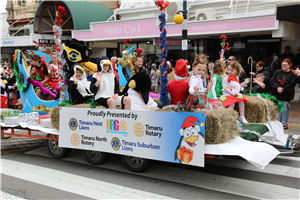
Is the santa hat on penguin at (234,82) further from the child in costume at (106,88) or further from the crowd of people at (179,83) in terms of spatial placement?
the child in costume at (106,88)

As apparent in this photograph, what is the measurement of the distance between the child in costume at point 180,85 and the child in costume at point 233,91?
3.59 feet

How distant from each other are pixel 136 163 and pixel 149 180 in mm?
424

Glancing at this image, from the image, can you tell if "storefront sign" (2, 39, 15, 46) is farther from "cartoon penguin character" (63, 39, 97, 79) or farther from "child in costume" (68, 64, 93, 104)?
"child in costume" (68, 64, 93, 104)

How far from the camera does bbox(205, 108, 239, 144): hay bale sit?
4.10 metres

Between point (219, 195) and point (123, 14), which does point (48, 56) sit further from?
point (123, 14)

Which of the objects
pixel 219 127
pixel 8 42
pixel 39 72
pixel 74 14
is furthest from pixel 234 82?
pixel 8 42

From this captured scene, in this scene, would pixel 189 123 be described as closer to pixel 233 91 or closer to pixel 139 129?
pixel 139 129

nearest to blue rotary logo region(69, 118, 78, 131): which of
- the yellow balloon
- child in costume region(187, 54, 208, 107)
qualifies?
child in costume region(187, 54, 208, 107)

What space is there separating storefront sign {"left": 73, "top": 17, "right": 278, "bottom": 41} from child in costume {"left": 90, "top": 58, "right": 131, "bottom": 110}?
881cm

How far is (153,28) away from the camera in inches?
600

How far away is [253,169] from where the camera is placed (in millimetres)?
5270

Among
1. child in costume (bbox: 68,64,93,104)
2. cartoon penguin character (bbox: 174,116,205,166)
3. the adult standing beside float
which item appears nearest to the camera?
cartoon penguin character (bbox: 174,116,205,166)

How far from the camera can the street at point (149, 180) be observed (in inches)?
166

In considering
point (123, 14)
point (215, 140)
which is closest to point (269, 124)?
point (215, 140)
